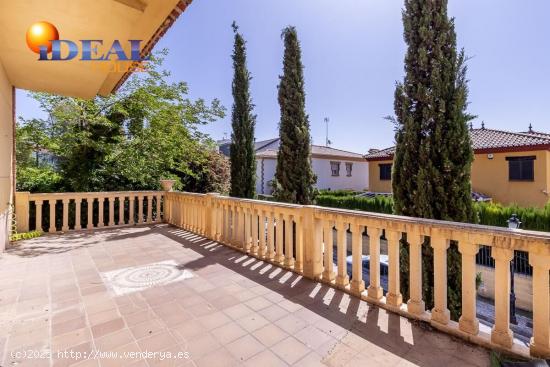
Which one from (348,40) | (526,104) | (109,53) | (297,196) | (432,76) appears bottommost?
(297,196)

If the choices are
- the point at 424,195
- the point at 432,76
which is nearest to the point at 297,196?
the point at 424,195

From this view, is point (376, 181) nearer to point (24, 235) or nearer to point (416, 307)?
point (416, 307)

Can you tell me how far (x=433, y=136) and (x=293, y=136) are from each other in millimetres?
3837

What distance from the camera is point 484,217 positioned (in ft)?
28.1

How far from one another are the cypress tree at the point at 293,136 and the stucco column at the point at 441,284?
16.3 ft

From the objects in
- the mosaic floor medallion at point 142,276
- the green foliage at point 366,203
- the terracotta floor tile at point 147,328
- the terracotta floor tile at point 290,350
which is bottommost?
the terracotta floor tile at point 290,350

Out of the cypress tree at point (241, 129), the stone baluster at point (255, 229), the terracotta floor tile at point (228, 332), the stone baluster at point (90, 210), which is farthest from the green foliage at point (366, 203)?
the terracotta floor tile at point (228, 332)

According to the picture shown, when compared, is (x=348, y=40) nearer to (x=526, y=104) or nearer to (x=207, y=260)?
(x=207, y=260)

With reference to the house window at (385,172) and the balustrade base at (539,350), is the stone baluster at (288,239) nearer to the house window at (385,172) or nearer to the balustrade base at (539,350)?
the balustrade base at (539,350)

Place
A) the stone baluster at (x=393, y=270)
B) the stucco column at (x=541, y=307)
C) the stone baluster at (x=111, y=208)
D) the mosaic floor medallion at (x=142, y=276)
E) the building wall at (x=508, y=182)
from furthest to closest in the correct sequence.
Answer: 1. the building wall at (x=508, y=182)
2. the stone baluster at (x=111, y=208)
3. the mosaic floor medallion at (x=142, y=276)
4. the stone baluster at (x=393, y=270)
5. the stucco column at (x=541, y=307)

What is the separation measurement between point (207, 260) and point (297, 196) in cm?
368

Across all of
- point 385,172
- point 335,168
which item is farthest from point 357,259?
point 335,168

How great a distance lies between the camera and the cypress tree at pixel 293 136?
23.7ft

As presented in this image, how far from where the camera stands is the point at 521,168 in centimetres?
1230
